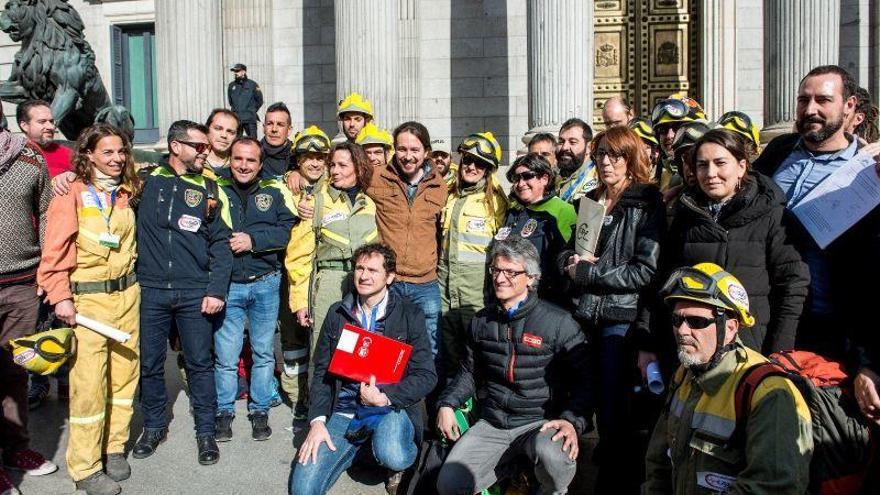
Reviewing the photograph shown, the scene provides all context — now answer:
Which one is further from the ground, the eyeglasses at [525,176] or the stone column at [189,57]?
the stone column at [189,57]

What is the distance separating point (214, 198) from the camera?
5.38 meters

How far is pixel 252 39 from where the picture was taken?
1455 cm

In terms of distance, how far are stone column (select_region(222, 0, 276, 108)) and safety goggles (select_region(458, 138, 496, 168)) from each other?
9940 millimetres

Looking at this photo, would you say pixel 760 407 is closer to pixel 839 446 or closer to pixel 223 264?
pixel 839 446

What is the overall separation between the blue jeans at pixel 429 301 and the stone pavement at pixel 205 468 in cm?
99

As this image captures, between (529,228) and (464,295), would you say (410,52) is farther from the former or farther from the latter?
(529,228)

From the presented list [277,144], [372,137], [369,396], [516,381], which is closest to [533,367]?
[516,381]

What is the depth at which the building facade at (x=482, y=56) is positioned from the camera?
35.8 ft

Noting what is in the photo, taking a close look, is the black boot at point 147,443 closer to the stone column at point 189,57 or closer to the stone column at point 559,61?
the stone column at point 559,61

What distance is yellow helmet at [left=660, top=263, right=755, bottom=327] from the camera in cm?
327

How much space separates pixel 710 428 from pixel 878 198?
54.5 inches

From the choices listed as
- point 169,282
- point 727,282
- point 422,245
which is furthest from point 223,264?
point 727,282

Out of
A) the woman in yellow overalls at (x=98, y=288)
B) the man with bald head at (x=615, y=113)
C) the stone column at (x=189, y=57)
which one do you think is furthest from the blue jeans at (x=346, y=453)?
the stone column at (x=189, y=57)

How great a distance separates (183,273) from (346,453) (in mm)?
1665
